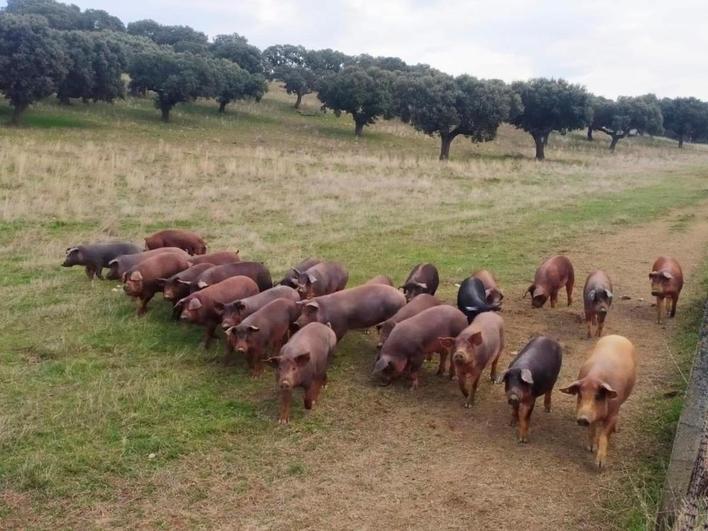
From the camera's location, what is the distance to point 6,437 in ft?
19.3

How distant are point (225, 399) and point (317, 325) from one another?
1.31 metres

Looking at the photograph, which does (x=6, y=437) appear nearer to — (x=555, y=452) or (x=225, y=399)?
(x=225, y=399)

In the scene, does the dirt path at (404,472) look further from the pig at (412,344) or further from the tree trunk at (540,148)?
the tree trunk at (540,148)

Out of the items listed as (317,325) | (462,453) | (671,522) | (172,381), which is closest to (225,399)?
(172,381)

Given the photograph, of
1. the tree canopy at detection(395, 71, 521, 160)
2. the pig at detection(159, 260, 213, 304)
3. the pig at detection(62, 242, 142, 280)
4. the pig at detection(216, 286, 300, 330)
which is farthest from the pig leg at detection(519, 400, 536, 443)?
the tree canopy at detection(395, 71, 521, 160)

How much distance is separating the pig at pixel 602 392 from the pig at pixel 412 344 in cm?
165

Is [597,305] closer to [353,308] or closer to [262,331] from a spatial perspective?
[353,308]

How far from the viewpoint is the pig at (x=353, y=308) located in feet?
27.0

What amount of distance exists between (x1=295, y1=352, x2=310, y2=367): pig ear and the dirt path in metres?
0.58

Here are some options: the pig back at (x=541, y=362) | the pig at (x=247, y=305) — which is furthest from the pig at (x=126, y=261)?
the pig back at (x=541, y=362)

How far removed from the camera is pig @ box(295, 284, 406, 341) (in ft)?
27.0

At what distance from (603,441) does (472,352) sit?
5.21 ft

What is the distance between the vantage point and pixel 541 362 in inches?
261

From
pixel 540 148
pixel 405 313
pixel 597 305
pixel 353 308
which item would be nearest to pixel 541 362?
pixel 405 313
